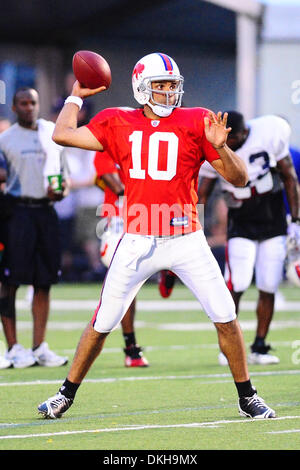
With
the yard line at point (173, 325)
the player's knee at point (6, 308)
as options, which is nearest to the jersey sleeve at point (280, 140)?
the player's knee at point (6, 308)

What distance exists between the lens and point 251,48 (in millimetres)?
18266

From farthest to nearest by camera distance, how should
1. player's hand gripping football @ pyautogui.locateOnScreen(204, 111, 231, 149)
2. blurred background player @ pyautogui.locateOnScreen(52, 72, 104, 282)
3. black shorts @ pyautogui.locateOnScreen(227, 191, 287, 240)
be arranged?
blurred background player @ pyautogui.locateOnScreen(52, 72, 104, 282) → black shorts @ pyautogui.locateOnScreen(227, 191, 287, 240) → player's hand gripping football @ pyautogui.locateOnScreen(204, 111, 231, 149)

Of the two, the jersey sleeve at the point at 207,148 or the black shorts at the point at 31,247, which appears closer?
the jersey sleeve at the point at 207,148

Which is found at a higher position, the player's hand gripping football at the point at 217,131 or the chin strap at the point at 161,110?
the chin strap at the point at 161,110

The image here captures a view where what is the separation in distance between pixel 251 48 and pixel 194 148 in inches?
498

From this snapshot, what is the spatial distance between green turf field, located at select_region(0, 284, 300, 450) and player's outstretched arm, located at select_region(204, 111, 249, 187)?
52.8 inches

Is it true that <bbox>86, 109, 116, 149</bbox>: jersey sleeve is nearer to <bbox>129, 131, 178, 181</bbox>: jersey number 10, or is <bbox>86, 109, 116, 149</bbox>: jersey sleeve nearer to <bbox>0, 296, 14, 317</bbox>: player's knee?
<bbox>129, 131, 178, 181</bbox>: jersey number 10

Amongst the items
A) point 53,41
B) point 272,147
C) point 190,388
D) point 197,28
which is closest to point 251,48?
point 197,28

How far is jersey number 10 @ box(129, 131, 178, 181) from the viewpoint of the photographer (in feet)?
19.5

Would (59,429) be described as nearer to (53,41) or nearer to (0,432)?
(0,432)

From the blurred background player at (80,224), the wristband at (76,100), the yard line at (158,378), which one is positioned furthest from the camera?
the blurred background player at (80,224)

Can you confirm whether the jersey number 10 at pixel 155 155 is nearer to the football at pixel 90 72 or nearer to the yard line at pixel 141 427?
the football at pixel 90 72

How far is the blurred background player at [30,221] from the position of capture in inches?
345

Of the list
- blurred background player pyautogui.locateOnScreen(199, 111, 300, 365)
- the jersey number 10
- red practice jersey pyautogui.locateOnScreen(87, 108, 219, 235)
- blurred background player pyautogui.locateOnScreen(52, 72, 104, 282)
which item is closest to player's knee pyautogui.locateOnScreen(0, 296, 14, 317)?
blurred background player pyautogui.locateOnScreen(199, 111, 300, 365)
